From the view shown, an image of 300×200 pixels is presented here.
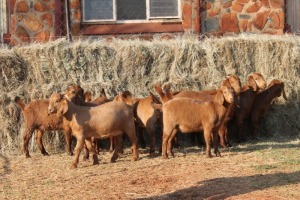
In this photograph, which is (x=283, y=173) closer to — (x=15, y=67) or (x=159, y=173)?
(x=159, y=173)

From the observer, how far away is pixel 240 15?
1839 centimetres

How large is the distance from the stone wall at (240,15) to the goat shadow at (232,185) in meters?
8.31

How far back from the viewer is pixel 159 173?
432 inches

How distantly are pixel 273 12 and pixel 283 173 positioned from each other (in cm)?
868

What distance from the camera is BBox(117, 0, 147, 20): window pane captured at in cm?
1856

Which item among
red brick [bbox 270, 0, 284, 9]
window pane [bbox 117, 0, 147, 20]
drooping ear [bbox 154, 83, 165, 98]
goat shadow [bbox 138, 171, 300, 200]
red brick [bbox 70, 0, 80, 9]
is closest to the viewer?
goat shadow [bbox 138, 171, 300, 200]

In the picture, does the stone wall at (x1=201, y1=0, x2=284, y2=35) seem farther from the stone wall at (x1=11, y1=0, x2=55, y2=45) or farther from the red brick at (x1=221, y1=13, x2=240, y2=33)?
the stone wall at (x1=11, y1=0, x2=55, y2=45)

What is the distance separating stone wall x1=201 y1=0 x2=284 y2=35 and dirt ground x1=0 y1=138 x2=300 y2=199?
5.65 meters

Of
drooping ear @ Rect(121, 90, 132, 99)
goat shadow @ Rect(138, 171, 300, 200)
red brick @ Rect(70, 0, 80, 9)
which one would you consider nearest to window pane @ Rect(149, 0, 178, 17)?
red brick @ Rect(70, 0, 80, 9)

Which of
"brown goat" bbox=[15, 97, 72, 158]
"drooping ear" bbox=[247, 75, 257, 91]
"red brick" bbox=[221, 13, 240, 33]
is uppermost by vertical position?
"red brick" bbox=[221, 13, 240, 33]

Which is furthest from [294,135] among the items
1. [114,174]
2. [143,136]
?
[114,174]

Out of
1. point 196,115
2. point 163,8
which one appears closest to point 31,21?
point 163,8

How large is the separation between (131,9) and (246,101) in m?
5.41

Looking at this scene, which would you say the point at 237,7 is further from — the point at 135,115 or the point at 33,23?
the point at 135,115
